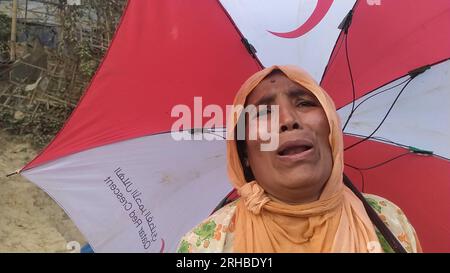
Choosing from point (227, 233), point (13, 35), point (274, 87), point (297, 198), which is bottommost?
point (227, 233)

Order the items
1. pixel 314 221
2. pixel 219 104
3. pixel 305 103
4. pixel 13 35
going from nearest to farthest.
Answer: pixel 314 221 < pixel 305 103 < pixel 219 104 < pixel 13 35

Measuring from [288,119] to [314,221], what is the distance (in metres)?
0.34

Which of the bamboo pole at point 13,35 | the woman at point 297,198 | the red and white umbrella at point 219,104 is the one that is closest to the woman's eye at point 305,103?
the woman at point 297,198

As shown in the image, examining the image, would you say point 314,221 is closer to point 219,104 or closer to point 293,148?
point 293,148

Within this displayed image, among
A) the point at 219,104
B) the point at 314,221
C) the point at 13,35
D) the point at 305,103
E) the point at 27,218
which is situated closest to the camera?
the point at 314,221

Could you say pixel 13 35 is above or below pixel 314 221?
above

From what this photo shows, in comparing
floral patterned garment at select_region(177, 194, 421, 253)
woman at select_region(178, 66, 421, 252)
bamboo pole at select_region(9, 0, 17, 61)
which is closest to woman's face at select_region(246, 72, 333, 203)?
woman at select_region(178, 66, 421, 252)

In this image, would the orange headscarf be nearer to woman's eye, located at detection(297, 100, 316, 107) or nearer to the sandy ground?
woman's eye, located at detection(297, 100, 316, 107)

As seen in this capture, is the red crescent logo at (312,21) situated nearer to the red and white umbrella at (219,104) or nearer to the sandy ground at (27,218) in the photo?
the red and white umbrella at (219,104)

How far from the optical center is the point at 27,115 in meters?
4.89

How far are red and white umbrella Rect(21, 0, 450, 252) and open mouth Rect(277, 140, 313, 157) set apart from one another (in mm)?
466

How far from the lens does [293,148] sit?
58.4 inches

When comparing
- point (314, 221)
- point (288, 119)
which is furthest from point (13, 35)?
point (314, 221)

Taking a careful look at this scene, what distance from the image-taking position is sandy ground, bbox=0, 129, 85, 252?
3.82 meters
